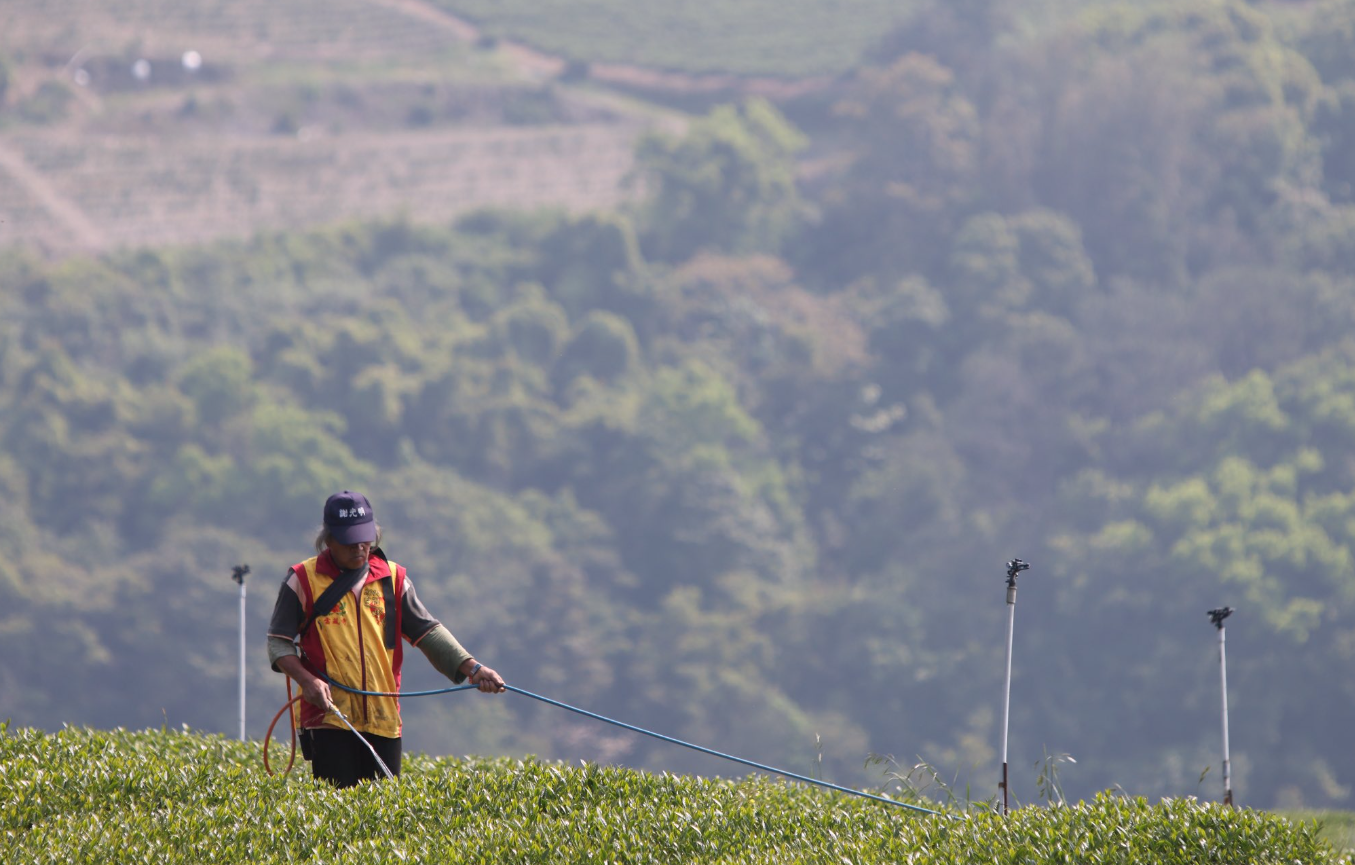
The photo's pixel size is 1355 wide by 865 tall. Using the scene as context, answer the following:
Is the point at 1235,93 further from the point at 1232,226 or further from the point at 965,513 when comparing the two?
the point at 965,513

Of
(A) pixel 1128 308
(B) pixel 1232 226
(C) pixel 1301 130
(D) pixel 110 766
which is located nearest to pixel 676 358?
(A) pixel 1128 308

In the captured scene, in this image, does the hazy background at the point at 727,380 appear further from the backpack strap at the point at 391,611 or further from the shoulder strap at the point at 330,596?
the shoulder strap at the point at 330,596

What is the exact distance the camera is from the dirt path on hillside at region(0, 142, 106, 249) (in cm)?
6900

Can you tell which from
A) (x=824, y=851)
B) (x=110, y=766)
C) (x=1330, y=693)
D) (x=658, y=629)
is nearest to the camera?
(x=824, y=851)

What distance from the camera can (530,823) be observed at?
5348 millimetres

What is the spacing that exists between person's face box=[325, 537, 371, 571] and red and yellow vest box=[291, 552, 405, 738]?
2.0 inches

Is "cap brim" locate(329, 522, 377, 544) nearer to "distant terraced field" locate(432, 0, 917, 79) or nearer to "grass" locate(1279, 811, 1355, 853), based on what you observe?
"grass" locate(1279, 811, 1355, 853)

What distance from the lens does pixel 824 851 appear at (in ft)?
16.7

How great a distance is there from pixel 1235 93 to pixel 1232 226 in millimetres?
5741

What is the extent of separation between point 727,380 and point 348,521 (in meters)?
61.9

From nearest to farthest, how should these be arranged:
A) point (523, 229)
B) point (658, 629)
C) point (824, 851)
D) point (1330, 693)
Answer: point (824, 851) < point (1330, 693) < point (658, 629) < point (523, 229)

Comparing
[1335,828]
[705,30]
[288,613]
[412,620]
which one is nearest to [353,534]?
[288,613]

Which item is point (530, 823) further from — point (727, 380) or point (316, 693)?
point (727, 380)

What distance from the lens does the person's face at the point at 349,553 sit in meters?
5.36
